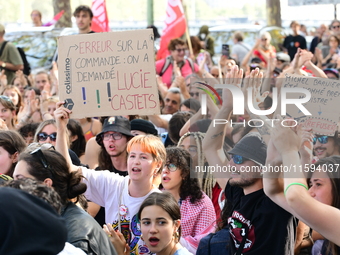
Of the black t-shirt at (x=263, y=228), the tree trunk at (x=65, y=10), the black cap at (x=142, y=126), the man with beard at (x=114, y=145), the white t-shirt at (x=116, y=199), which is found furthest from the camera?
the tree trunk at (x=65, y=10)

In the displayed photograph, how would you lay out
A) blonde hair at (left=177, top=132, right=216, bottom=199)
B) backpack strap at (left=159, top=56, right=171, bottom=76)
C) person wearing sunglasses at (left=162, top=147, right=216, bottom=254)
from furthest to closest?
backpack strap at (left=159, top=56, right=171, bottom=76), blonde hair at (left=177, top=132, right=216, bottom=199), person wearing sunglasses at (left=162, top=147, right=216, bottom=254)

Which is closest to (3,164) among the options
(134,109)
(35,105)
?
(134,109)

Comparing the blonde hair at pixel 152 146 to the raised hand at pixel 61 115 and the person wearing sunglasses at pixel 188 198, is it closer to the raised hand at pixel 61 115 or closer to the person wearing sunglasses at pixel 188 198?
the person wearing sunglasses at pixel 188 198

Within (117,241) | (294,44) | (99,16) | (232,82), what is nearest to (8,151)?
(117,241)

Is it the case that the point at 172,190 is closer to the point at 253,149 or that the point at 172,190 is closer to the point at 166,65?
the point at 253,149

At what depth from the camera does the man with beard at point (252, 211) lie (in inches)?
146

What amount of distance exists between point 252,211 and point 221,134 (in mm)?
854

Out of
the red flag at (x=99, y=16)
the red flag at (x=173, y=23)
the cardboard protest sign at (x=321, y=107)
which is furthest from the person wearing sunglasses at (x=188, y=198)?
the red flag at (x=173, y=23)

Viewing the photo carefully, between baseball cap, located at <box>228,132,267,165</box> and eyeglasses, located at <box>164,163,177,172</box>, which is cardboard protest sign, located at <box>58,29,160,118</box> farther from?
baseball cap, located at <box>228,132,267,165</box>

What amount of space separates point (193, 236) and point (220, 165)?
23.1 inches

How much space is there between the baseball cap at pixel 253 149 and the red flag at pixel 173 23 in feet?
24.3

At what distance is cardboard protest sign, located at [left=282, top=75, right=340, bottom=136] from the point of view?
395 cm

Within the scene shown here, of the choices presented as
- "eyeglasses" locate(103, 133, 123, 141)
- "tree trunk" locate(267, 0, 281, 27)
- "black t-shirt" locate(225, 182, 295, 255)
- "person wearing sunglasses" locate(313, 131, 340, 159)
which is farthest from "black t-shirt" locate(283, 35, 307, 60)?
"black t-shirt" locate(225, 182, 295, 255)

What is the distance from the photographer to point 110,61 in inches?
189
